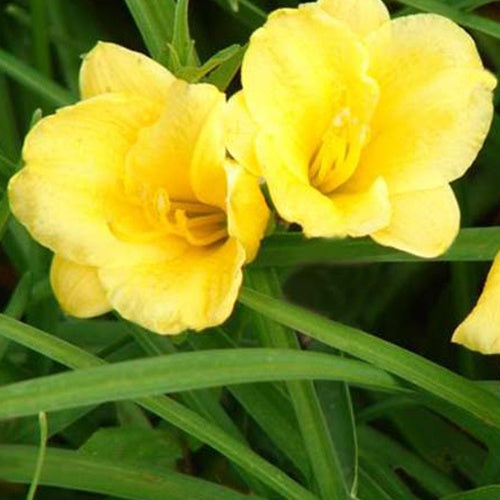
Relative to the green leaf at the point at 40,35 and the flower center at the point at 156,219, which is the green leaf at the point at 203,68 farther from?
the green leaf at the point at 40,35

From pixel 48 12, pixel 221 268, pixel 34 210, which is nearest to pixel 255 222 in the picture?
pixel 221 268

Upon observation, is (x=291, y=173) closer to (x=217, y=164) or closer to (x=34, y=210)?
(x=217, y=164)

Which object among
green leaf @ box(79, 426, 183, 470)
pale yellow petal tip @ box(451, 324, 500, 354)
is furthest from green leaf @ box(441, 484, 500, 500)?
green leaf @ box(79, 426, 183, 470)

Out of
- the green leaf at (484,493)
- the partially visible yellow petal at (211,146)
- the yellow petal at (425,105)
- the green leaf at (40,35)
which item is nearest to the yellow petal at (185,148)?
the partially visible yellow petal at (211,146)

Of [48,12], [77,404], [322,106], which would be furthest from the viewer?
[48,12]

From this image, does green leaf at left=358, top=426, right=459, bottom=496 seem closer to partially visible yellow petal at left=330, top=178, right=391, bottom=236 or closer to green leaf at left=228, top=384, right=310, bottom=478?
green leaf at left=228, top=384, right=310, bottom=478
